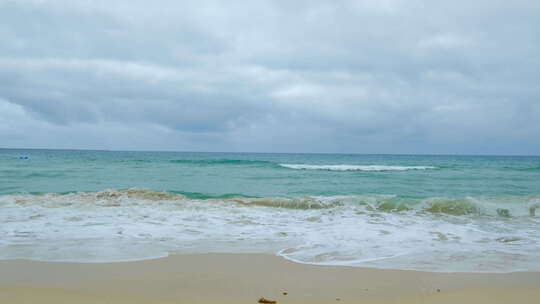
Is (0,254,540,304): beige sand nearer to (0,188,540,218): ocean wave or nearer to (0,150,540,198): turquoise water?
(0,188,540,218): ocean wave

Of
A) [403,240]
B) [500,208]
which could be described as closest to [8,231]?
[403,240]

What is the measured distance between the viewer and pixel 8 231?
17.7 ft

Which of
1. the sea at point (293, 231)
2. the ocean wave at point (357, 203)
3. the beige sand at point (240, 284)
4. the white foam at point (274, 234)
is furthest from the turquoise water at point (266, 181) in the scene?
the beige sand at point (240, 284)

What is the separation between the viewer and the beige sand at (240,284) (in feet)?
9.50

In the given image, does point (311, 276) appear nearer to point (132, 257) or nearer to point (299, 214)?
point (132, 257)

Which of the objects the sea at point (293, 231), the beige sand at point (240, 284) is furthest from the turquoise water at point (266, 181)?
the beige sand at point (240, 284)

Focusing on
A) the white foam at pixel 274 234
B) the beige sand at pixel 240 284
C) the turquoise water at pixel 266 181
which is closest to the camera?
the beige sand at pixel 240 284

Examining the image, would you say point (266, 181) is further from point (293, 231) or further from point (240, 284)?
point (240, 284)

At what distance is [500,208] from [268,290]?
328 inches

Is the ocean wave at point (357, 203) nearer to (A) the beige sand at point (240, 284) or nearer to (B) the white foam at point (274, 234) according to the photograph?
(B) the white foam at point (274, 234)

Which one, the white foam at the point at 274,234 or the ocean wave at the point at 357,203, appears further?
the ocean wave at the point at 357,203

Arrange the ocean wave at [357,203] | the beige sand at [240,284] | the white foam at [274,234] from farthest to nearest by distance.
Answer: the ocean wave at [357,203]
the white foam at [274,234]
the beige sand at [240,284]

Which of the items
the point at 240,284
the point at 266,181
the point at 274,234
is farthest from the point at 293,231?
the point at 266,181

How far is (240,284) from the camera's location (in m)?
3.25
